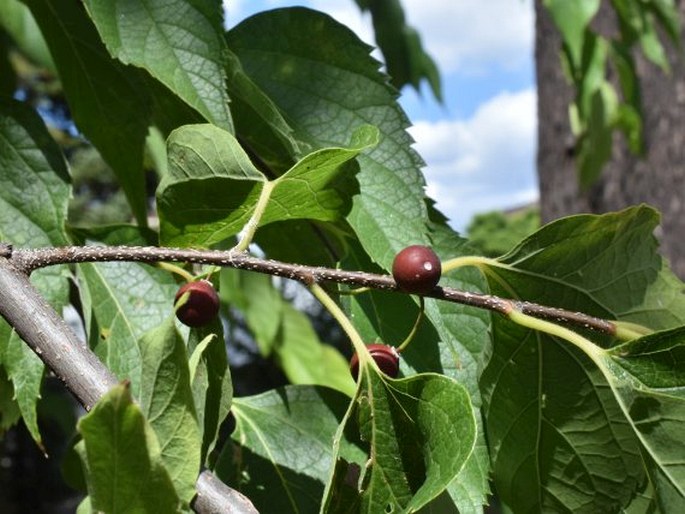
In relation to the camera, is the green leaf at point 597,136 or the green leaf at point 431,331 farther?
the green leaf at point 597,136

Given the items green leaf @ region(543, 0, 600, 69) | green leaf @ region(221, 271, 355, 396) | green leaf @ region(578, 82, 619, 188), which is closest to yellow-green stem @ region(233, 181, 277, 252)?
green leaf @ region(221, 271, 355, 396)

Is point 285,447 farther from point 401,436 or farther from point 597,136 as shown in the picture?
point 597,136

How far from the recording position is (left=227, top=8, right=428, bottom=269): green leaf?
535 millimetres

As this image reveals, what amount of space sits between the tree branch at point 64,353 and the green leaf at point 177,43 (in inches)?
5.4

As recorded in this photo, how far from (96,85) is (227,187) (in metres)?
0.21

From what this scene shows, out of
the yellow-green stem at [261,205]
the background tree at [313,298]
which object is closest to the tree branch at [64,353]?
the background tree at [313,298]

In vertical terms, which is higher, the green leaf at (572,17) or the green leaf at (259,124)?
the green leaf at (572,17)

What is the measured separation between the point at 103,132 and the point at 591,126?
1568 millimetres

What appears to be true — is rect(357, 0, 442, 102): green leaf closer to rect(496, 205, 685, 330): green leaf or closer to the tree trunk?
rect(496, 205, 685, 330): green leaf

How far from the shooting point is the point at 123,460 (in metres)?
0.33

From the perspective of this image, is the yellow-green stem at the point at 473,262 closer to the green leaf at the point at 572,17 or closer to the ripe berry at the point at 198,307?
the ripe berry at the point at 198,307

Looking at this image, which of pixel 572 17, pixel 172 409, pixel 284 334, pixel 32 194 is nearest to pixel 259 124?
pixel 32 194

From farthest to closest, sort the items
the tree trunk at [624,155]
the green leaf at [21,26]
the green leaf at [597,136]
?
1. the tree trunk at [624,155]
2. the green leaf at [597,136]
3. the green leaf at [21,26]

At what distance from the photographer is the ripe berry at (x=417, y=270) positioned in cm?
42
